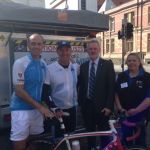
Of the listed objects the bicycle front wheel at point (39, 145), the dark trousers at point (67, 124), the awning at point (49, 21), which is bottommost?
the bicycle front wheel at point (39, 145)

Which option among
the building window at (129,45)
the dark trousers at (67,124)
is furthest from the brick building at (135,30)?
the dark trousers at (67,124)

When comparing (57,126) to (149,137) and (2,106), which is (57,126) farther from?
(149,137)

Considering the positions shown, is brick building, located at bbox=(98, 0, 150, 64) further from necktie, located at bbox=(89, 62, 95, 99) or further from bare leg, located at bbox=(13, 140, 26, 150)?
bare leg, located at bbox=(13, 140, 26, 150)

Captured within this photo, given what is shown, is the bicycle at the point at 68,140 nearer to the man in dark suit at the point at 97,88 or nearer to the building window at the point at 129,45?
the man in dark suit at the point at 97,88

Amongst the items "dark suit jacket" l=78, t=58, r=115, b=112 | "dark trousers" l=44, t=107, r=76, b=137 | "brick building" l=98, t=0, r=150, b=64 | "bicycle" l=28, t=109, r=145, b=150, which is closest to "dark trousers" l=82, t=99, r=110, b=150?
"dark suit jacket" l=78, t=58, r=115, b=112

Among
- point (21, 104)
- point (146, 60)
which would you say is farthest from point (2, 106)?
point (146, 60)

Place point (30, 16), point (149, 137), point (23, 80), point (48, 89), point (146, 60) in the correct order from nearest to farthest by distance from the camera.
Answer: point (23, 80), point (48, 89), point (30, 16), point (149, 137), point (146, 60)

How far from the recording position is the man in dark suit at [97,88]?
471 cm

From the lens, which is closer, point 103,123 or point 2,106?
point 103,123

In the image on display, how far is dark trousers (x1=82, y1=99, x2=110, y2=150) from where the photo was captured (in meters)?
4.83

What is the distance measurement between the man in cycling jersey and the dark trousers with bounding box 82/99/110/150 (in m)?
0.90

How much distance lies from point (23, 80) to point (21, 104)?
0.30 metres

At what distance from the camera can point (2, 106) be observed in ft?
19.3

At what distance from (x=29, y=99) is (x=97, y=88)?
3.80 ft
